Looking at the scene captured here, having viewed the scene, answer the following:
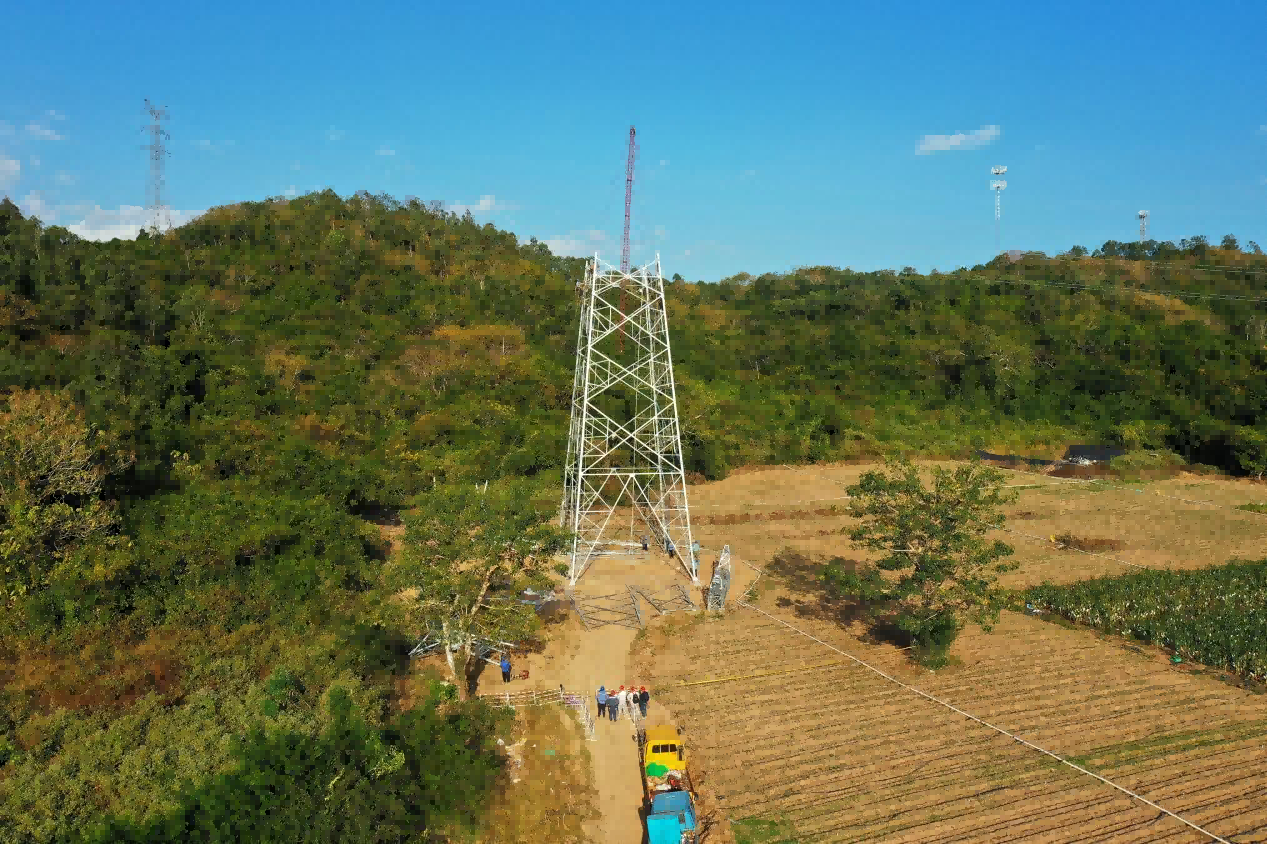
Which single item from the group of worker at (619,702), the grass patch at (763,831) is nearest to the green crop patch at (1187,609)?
the grass patch at (763,831)

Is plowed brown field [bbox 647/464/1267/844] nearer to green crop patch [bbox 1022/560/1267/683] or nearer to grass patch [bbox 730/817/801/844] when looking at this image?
grass patch [bbox 730/817/801/844]

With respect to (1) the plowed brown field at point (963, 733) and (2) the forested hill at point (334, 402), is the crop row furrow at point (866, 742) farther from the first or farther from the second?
(2) the forested hill at point (334, 402)

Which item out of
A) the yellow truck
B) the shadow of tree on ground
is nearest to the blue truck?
the yellow truck

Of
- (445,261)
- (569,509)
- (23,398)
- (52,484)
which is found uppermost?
(445,261)

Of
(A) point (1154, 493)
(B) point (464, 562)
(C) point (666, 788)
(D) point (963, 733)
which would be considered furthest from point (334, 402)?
(A) point (1154, 493)

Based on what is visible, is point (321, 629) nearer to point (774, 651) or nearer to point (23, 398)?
point (774, 651)

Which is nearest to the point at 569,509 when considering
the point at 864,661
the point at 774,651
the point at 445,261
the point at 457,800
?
the point at 774,651
